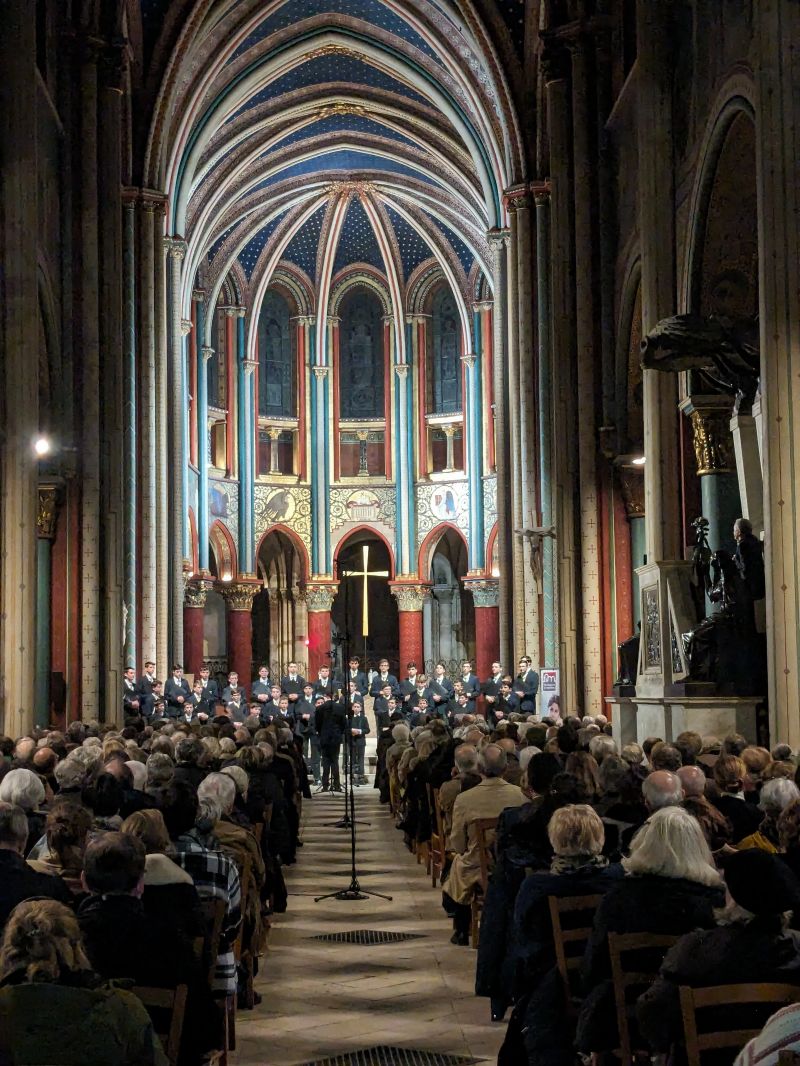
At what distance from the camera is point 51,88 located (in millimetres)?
20391

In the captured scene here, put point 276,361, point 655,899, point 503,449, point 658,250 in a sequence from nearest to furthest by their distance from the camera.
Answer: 1. point 655,899
2. point 658,250
3. point 503,449
4. point 276,361

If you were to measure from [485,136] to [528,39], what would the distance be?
2899mm

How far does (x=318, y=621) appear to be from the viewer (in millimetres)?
44406

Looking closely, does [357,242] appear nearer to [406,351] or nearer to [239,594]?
[406,351]

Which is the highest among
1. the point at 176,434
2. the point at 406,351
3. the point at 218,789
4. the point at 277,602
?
the point at 406,351

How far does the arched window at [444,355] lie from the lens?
45156mm

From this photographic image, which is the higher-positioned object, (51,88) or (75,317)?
(51,88)

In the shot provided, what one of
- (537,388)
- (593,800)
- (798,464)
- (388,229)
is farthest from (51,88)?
(388,229)

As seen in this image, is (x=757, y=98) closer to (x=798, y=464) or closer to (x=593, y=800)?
(x=798, y=464)

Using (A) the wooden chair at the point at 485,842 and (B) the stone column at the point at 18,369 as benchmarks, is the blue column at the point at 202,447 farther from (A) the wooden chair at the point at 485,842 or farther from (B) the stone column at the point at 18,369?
(A) the wooden chair at the point at 485,842

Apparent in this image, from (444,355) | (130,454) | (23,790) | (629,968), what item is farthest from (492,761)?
(444,355)

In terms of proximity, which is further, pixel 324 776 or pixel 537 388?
pixel 537 388

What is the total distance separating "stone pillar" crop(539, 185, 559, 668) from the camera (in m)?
27.2

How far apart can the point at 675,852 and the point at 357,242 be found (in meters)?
41.6
